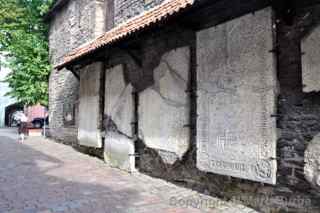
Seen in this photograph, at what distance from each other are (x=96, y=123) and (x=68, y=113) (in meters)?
3.90

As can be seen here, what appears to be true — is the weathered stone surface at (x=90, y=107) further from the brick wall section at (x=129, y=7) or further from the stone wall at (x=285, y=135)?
the stone wall at (x=285, y=135)

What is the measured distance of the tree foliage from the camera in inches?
574

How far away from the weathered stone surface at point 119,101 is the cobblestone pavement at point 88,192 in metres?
1.08

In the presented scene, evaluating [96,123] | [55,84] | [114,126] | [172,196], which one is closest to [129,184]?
[172,196]

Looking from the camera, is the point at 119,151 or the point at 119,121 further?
the point at 119,121

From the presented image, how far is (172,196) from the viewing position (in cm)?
516

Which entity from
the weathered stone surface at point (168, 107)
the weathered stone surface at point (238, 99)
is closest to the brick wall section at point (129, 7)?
the weathered stone surface at point (168, 107)

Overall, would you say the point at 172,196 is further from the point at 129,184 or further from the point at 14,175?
the point at 14,175

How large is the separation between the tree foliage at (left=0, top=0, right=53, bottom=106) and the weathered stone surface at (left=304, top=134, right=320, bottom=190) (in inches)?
527

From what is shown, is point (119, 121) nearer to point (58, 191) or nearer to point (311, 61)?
point (58, 191)

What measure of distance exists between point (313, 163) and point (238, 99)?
1.30m

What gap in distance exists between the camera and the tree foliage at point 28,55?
14586 millimetres

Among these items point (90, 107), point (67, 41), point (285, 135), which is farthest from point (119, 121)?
point (67, 41)

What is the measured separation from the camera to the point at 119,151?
755 cm
